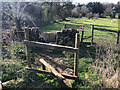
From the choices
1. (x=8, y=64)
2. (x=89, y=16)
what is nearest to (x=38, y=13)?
(x=8, y=64)

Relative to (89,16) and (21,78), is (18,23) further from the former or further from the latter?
(89,16)

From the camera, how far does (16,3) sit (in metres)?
6.46

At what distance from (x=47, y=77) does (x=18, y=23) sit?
169 inches

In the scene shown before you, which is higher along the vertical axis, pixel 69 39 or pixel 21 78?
pixel 69 39

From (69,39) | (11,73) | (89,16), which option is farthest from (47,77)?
(89,16)

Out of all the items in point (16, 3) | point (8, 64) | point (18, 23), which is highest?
point (16, 3)

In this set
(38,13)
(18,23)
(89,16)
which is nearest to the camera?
(18,23)

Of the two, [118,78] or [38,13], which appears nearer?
[118,78]

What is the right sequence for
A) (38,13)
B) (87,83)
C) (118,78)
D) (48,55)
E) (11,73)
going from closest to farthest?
(118,78) → (87,83) → (11,73) → (48,55) → (38,13)

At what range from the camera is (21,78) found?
12.5 ft

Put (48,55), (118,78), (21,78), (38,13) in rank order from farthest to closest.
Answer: (38,13) → (48,55) → (21,78) → (118,78)

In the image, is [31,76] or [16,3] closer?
[31,76]

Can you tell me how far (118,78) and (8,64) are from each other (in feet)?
10.8

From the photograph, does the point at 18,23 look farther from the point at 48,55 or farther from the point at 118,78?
the point at 118,78
